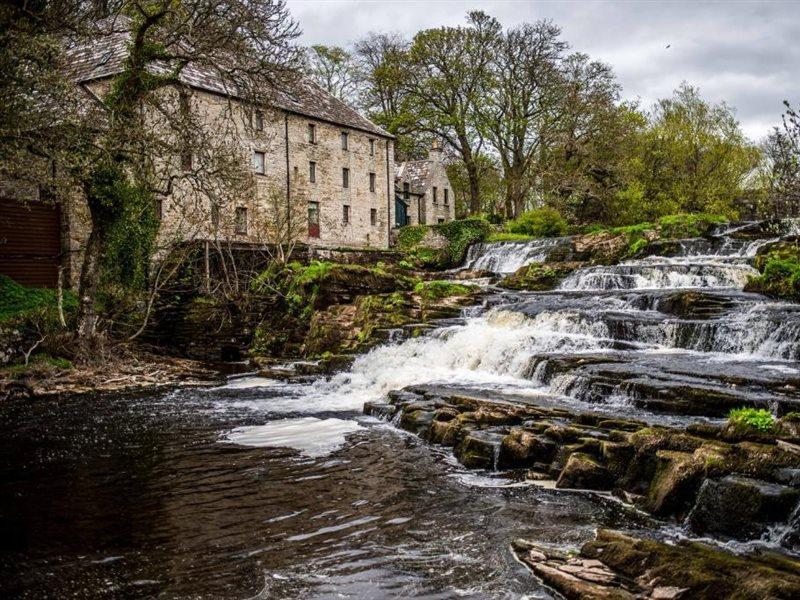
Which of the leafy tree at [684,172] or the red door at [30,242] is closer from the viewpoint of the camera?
the red door at [30,242]

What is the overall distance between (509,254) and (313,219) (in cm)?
1369

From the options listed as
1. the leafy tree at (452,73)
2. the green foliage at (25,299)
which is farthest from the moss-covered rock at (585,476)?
the leafy tree at (452,73)

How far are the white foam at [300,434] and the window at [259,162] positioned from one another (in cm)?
2645

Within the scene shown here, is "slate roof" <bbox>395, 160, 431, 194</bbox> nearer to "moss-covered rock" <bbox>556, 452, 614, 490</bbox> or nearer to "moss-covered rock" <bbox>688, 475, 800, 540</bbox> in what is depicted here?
"moss-covered rock" <bbox>556, 452, 614, 490</bbox>

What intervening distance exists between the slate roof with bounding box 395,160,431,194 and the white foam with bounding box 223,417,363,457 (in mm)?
43805

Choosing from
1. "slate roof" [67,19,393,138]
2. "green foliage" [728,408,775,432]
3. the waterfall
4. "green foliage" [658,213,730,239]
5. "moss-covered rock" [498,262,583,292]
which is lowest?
"green foliage" [728,408,775,432]

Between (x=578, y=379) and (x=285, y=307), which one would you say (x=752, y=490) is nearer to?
(x=578, y=379)

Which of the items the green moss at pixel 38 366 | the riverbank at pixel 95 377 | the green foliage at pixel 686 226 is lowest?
the riverbank at pixel 95 377

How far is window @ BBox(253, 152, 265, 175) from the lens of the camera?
35938 millimetres

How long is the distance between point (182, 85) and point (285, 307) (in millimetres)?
8259

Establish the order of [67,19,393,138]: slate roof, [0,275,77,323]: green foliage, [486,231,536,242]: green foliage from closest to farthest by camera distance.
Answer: [0,275,77,323]: green foliage, [67,19,393,138]: slate roof, [486,231,536,242]: green foliage

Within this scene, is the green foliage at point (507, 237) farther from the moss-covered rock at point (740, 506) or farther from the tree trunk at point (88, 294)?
the moss-covered rock at point (740, 506)

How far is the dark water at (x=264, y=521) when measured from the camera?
16.8 feet

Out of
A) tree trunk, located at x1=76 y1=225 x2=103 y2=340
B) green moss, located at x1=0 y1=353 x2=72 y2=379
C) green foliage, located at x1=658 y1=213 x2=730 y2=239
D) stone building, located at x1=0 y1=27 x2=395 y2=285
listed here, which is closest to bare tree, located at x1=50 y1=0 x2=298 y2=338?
tree trunk, located at x1=76 y1=225 x2=103 y2=340
